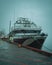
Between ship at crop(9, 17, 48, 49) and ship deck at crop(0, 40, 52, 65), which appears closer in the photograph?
ship deck at crop(0, 40, 52, 65)

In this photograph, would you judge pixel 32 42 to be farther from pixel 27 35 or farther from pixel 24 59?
pixel 24 59

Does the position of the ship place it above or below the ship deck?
below

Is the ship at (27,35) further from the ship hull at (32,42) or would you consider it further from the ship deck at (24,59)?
the ship deck at (24,59)

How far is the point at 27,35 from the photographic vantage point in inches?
1363

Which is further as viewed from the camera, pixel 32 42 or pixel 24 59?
pixel 32 42

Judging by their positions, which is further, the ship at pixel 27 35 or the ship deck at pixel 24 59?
the ship at pixel 27 35

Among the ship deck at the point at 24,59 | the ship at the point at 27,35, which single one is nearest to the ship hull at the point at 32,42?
the ship at the point at 27,35

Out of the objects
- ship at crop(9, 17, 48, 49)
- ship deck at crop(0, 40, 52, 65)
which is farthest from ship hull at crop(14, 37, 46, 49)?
ship deck at crop(0, 40, 52, 65)

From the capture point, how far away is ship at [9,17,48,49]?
31.5m

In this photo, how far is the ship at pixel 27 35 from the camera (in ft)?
103

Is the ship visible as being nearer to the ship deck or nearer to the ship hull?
the ship hull

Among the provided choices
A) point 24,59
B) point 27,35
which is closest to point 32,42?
point 27,35

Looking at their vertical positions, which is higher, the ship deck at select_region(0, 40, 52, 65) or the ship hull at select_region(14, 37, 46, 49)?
the ship deck at select_region(0, 40, 52, 65)

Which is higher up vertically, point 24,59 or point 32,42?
point 24,59
